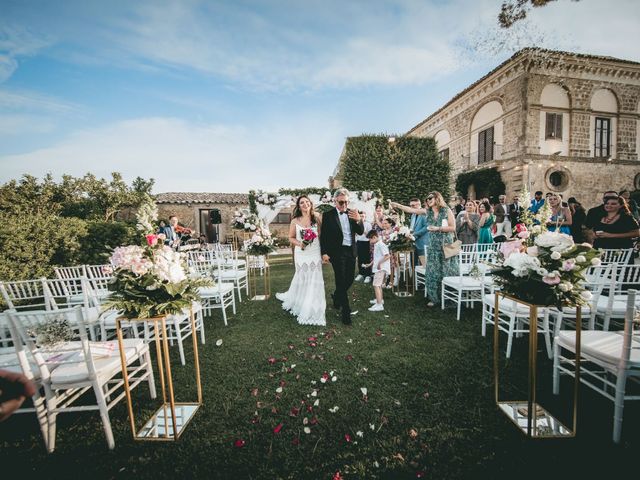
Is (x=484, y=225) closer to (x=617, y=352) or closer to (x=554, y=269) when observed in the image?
(x=617, y=352)

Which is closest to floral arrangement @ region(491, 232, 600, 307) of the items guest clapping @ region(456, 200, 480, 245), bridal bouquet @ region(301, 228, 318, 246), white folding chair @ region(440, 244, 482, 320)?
white folding chair @ region(440, 244, 482, 320)

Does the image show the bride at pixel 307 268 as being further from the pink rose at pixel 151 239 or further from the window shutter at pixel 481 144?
the window shutter at pixel 481 144

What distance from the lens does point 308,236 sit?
4.59 metres

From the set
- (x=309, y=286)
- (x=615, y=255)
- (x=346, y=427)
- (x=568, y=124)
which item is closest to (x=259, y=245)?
(x=309, y=286)

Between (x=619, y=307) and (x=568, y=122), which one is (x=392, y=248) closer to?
(x=619, y=307)

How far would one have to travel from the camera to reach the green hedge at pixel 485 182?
15.5 m

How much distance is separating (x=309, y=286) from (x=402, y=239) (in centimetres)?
254

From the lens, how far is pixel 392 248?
6.22 metres

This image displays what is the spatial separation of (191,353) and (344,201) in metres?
3.23

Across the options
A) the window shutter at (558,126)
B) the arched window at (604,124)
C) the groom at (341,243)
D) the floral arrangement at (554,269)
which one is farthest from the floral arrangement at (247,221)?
the arched window at (604,124)

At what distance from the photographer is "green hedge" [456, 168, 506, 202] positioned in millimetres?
15523

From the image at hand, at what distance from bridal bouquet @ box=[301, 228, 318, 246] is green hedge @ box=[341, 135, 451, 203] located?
12149 mm

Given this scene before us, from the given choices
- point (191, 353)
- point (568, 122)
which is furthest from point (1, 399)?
point (568, 122)

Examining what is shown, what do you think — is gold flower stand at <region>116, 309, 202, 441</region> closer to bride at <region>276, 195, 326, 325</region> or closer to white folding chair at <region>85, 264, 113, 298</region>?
white folding chair at <region>85, 264, 113, 298</region>
